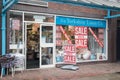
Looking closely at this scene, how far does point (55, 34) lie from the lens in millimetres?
14211

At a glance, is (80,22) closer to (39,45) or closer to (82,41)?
(82,41)

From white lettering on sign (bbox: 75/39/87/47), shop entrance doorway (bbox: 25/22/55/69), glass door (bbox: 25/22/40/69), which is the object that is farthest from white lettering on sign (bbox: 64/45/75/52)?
glass door (bbox: 25/22/40/69)

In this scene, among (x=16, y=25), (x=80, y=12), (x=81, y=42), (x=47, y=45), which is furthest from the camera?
(x=81, y=42)

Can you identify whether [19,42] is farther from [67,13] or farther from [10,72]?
[67,13]

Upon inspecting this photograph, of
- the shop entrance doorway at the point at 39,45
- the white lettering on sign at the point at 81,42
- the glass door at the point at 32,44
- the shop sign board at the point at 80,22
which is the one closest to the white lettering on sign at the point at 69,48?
the shop entrance doorway at the point at 39,45

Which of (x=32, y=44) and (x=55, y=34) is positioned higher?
(x=55, y=34)

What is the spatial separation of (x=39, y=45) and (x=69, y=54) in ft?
6.00

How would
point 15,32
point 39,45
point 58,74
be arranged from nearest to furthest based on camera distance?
1. point 58,74
2. point 15,32
3. point 39,45

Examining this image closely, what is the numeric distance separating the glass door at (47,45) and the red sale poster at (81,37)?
179 cm

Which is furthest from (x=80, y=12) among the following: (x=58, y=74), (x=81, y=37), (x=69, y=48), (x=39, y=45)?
(x=58, y=74)

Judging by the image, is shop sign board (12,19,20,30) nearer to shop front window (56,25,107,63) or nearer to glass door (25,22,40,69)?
glass door (25,22,40,69)

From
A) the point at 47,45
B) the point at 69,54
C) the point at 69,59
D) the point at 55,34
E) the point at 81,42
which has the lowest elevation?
the point at 69,59

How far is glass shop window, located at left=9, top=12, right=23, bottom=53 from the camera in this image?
489 inches

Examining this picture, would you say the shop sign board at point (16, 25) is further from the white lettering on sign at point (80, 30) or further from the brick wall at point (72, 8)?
the white lettering on sign at point (80, 30)
